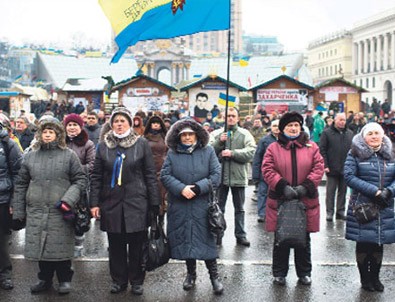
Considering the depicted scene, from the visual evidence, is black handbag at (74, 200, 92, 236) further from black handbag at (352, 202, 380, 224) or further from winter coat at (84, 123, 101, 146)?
winter coat at (84, 123, 101, 146)

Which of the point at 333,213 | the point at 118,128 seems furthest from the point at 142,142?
the point at 333,213

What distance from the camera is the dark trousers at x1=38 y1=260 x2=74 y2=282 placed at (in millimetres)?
6098

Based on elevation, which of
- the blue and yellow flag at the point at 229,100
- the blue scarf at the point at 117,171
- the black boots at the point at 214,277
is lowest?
the black boots at the point at 214,277

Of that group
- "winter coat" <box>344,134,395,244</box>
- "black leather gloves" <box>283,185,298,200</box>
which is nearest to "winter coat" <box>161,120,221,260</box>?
"black leather gloves" <box>283,185,298,200</box>

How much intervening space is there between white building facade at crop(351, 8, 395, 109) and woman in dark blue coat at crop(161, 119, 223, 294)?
3614 inches

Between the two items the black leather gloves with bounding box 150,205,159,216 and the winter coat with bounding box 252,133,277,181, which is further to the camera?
the winter coat with bounding box 252,133,277,181

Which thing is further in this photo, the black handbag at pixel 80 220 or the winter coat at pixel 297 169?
the winter coat at pixel 297 169

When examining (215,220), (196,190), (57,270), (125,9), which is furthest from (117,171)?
(125,9)

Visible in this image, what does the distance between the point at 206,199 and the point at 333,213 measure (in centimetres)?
460

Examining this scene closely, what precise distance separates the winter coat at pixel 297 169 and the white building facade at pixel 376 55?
300 ft

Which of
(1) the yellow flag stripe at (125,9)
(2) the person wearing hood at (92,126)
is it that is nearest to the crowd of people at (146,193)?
(1) the yellow flag stripe at (125,9)

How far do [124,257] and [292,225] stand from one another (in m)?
1.74

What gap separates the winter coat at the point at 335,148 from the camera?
10164 millimetres

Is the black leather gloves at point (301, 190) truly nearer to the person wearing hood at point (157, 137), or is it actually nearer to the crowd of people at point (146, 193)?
the crowd of people at point (146, 193)
